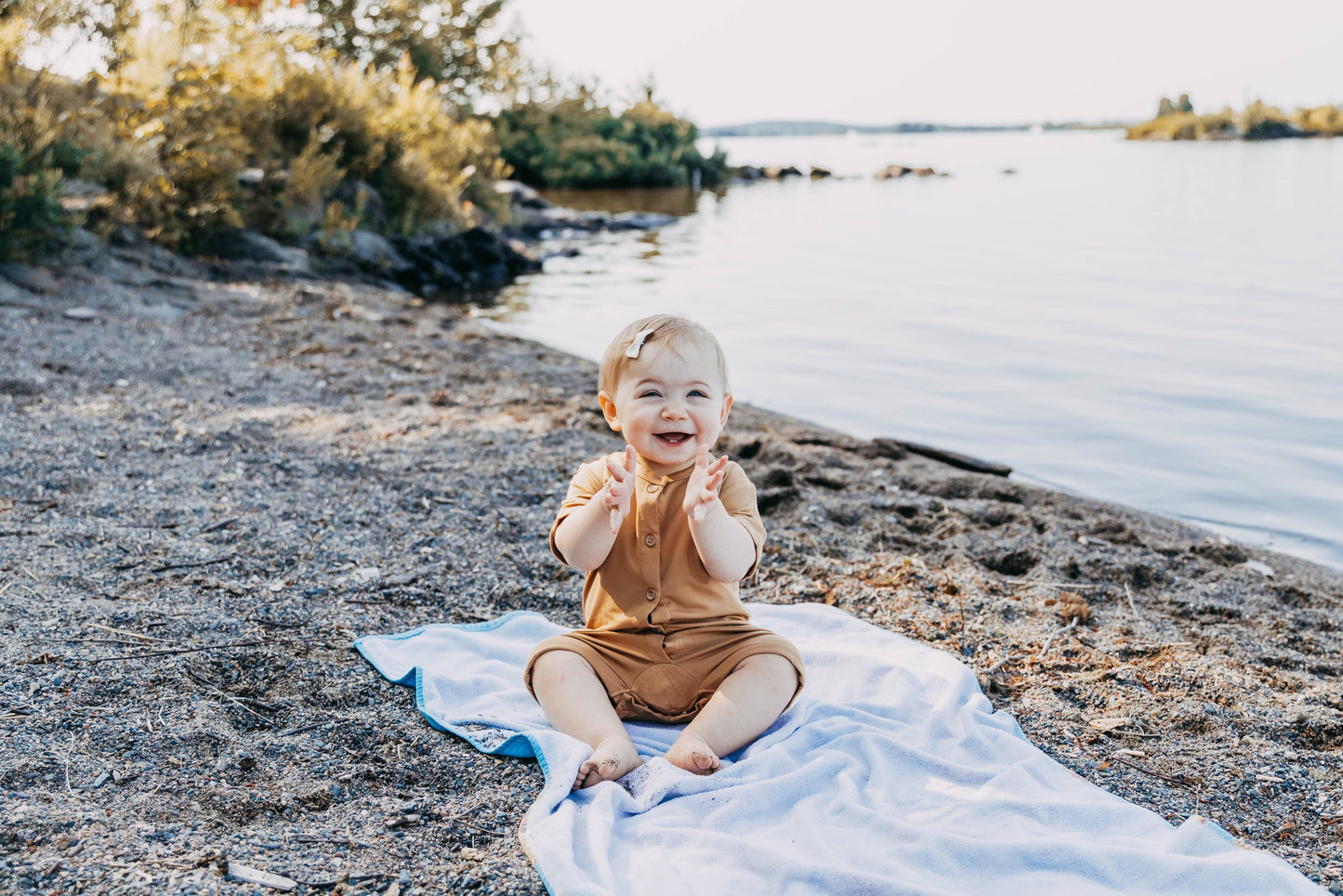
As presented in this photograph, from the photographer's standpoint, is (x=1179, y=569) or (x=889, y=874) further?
(x=1179, y=569)

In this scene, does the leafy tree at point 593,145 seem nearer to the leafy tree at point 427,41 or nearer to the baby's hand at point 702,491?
the leafy tree at point 427,41

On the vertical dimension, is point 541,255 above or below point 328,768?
above

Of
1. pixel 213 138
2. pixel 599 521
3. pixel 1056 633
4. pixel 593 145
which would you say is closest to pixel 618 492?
pixel 599 521

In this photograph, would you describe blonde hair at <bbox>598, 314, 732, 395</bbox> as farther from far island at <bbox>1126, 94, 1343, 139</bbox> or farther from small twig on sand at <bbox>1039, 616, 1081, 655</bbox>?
far island at <bbox>1126, 94, 1343, 139</bbox>

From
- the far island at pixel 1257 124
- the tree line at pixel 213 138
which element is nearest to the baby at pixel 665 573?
the tree line at pixel 213 138

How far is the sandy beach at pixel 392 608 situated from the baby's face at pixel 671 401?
1003 mm

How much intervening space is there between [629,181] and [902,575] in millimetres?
37068

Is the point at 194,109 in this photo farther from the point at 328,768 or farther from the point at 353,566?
the point at 328,768

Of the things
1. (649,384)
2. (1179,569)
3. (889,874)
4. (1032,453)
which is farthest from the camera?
(1032,453)

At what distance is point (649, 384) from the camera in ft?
9.70

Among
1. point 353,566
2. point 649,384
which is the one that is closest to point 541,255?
point 353,566

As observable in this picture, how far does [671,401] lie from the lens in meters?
2.96

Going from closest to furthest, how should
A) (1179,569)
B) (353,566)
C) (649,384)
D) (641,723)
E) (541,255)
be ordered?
(649,384) → (641,723) → (353,566) → (1179,569) → (541,255)

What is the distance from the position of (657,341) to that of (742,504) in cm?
57
